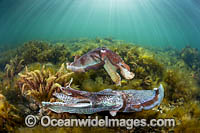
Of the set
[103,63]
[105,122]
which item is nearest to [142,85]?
[103,63]

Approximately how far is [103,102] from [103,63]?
114cm

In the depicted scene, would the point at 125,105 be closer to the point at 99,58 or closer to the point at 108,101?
the point at 108,101

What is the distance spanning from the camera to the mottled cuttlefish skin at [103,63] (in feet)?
9.12

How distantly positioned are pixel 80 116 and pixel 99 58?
1223mm

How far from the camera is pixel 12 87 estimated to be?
111 inches

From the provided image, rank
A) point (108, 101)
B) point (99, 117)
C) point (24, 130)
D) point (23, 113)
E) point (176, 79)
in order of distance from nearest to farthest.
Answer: point (24, 130)
point (108, 101)
point (99, 117)
point (23, 113)
point (176, 79)

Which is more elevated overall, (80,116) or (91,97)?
(91,97)

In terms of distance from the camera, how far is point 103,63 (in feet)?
9.43

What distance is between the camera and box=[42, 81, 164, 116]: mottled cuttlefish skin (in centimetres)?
181

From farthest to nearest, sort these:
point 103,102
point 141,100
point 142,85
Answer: point 142,85
point 141,100
point 103,102

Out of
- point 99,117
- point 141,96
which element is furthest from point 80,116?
point 141,96

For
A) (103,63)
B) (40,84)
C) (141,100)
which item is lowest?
(141,100)

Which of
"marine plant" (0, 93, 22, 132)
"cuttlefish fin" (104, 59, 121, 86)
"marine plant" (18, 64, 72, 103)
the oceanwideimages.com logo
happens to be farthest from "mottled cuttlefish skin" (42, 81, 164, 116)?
"cuttlefish fin" (104, 59, 121, 86)

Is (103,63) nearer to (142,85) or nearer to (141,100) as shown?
(142,85)
